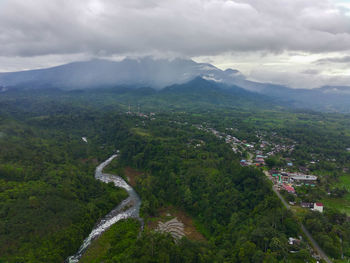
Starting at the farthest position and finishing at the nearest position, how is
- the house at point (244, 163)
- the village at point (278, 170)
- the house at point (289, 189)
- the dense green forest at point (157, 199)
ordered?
the house at point (244, 163) → the village at point (278, 170) → the house at point (289, 189) → the dense green forest at point (157, 199)

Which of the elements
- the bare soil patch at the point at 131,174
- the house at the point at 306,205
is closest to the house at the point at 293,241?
the house at the point at 306,205

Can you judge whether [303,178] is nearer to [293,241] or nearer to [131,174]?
[293,241]

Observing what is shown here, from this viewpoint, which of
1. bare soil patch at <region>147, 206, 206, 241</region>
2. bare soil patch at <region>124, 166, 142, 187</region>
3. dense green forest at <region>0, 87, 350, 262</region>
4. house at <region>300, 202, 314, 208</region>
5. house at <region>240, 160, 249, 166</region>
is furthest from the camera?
bare soil patch at <region>124, 166, 142, 187</region>

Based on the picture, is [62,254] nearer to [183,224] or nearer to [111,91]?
[183,224]

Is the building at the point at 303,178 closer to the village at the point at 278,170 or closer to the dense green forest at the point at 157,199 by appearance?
the village at the point at 278,170

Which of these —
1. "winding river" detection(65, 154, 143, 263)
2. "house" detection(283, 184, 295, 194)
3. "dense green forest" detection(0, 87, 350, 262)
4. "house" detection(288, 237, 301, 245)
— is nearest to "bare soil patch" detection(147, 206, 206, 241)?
"dense green forest" detection(0, 87, 350, 262)

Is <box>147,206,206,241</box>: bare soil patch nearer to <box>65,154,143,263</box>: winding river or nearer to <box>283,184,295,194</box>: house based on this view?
<box>65,154,143,263</box>: winding river

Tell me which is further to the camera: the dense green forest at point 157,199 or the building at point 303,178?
the building at point 303,178
